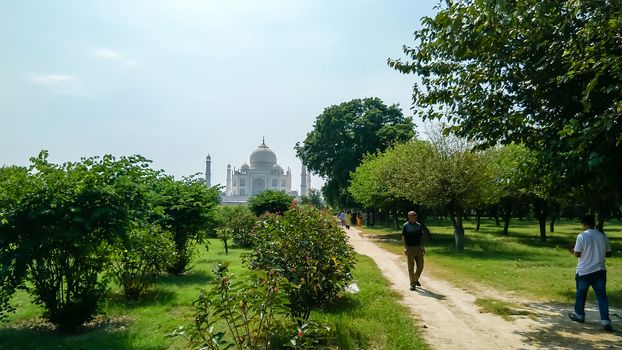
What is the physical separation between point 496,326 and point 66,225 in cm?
632

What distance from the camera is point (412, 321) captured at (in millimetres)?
7352

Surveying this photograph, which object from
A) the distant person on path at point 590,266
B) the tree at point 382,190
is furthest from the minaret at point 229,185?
the distant person on path at point 590,266

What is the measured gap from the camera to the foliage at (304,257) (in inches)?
269

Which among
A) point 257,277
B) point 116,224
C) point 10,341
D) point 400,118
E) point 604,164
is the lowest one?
point 10,341

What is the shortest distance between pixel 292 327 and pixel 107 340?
119 inches

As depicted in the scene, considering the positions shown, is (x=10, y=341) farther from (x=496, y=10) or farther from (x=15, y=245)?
(x=496, y=10)

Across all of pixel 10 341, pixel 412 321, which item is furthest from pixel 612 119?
pixel 10 341

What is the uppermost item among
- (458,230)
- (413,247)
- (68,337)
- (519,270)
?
(458,230)

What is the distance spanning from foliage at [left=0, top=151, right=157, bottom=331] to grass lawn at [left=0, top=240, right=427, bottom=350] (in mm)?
499

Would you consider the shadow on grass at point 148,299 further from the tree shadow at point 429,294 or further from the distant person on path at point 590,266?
the distant person on path at point 590,266

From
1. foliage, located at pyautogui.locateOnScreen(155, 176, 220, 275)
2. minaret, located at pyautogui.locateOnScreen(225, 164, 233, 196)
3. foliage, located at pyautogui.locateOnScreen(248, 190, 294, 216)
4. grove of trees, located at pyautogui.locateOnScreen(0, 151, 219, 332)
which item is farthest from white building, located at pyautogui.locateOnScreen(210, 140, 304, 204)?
grove of trees, located at pyautogui.locateOnScreen(0, 151, 219, 332)

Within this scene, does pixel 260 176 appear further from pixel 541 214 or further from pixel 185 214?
pixel 185 214

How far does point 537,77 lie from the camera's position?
8008mm

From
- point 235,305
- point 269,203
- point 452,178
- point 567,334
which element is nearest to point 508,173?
point 452,178
